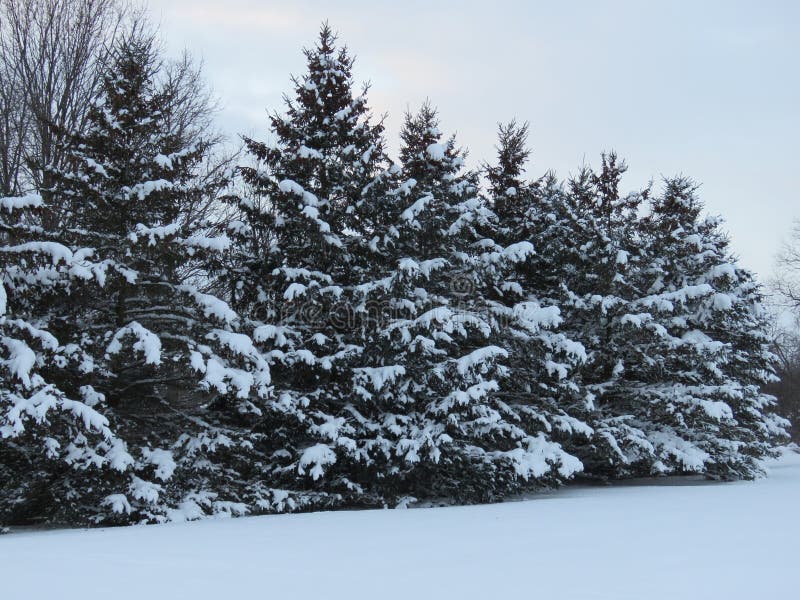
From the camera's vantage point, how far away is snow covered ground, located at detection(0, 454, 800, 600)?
4.80m

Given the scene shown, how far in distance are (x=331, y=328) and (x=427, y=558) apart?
6898 millimetres

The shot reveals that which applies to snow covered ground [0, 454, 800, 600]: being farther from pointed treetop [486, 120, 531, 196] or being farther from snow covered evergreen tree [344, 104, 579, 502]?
pointed treetop [486, 120, 531, 196]

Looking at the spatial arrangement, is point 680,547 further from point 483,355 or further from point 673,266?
point 673,266

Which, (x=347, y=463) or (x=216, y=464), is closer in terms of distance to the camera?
(x=216, y=464)

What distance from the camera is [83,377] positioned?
9.95 metres

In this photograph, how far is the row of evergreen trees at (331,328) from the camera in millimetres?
9672

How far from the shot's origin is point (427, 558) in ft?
19.8

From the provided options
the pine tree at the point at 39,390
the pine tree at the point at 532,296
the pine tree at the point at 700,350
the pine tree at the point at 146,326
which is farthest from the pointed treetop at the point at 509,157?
the pine tree at the point at 39,390

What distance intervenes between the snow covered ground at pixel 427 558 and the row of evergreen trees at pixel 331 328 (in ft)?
6.60

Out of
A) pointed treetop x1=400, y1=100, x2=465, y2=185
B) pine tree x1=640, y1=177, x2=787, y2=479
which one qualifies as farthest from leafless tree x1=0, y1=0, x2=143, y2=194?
pine tree x1=640, y1=177, x2=787, y2=479

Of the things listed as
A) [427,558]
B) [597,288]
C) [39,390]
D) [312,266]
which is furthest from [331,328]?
[597,288]

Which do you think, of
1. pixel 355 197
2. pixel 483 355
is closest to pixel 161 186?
pixel 355 197

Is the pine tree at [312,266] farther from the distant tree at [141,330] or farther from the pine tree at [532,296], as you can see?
the pine tree at [532,296]

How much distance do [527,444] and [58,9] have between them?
47.6ft
